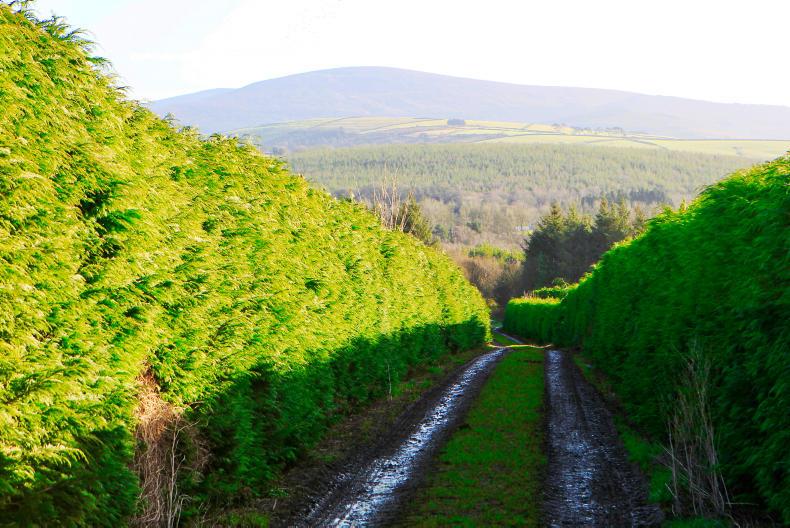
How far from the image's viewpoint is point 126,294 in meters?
5.48

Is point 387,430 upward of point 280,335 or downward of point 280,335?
downward

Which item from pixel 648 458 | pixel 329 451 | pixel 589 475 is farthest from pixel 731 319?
pixel 329 451

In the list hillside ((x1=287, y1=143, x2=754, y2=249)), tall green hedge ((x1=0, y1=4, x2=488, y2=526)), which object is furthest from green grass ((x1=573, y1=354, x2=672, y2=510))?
hillside ((x1=287, y1=143, x2=754, y2=249))

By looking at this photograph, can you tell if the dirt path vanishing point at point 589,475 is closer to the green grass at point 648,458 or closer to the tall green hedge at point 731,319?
the green grass at point 648,458

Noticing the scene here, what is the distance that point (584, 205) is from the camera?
6319 inches

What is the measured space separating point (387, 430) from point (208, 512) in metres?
5.65

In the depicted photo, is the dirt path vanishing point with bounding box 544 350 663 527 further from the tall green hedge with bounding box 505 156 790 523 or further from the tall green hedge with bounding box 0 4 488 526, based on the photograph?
the tall green hedge with bounding box 0 4 488 526

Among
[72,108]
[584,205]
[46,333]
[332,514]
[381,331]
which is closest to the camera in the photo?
[46,333]

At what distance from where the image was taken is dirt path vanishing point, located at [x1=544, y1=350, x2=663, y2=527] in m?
7.23

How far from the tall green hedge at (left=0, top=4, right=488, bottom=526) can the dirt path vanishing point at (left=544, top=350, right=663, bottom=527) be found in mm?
3812

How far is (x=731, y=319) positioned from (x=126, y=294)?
678 centimetres

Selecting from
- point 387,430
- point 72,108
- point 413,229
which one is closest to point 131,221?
point 72,108

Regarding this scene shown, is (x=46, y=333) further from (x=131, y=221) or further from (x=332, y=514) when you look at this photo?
(x=332, y=514)

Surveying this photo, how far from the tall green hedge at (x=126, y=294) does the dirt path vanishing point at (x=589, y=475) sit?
3.81 metres
